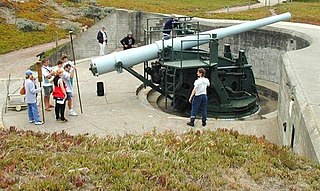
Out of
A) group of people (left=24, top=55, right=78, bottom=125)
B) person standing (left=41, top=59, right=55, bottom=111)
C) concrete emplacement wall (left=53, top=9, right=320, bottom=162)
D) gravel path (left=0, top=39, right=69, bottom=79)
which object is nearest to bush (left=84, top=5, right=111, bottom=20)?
gravel path (left=0, top=39, right=69, bottom=79)

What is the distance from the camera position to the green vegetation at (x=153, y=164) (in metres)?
5.03

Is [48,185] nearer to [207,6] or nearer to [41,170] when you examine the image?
[41,170]

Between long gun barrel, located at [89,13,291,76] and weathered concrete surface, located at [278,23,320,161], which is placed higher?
long gun barrel, located at [89,13,291,76]

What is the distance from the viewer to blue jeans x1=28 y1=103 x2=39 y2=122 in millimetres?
10875

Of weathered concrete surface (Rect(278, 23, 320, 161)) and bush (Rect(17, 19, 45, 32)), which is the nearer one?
weathered concrete surface (Rect(278, 23, 320, 161))

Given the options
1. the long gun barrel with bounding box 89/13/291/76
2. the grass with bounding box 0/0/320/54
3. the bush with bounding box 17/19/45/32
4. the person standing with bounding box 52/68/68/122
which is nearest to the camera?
the person standing with bounding box 52/68/68/122

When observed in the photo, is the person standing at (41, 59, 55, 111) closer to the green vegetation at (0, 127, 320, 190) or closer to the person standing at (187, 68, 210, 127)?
the person standing at (187, 68, 210, 127)

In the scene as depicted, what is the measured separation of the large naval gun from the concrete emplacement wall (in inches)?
52.7

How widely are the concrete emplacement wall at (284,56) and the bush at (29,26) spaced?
37.0 feet

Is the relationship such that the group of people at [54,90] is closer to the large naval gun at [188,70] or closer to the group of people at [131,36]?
the large naval gun at [188,70]

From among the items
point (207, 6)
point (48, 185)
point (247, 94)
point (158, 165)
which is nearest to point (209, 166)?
point (158, 165)

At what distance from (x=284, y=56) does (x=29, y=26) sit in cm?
2405

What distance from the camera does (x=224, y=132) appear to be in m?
6.98

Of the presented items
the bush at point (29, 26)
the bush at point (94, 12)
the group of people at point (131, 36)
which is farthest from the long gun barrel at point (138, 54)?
the bush at point (94, 12)
